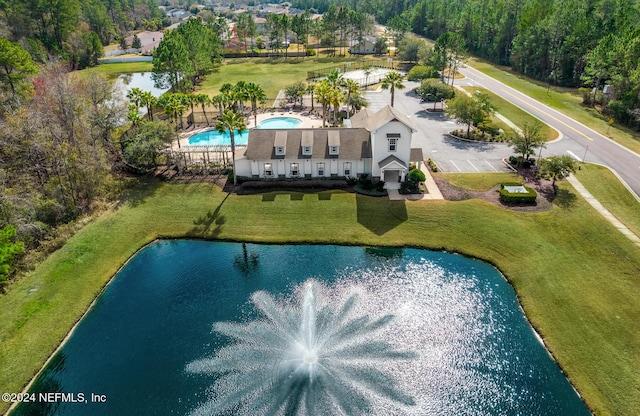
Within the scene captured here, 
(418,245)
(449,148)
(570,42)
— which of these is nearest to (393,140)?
(418,245)

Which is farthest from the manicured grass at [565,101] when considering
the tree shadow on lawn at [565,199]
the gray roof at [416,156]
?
the gray roof at [416,156]

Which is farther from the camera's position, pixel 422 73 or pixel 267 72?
pixel 267 72

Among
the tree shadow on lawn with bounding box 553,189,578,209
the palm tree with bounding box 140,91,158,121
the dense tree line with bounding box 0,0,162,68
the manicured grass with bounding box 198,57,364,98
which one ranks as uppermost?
the dense tree line with bounding box 0,0,162,68

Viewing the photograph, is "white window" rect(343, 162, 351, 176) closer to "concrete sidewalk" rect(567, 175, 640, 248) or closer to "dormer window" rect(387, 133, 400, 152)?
"dormer window" rect(387, 133, 400, 152)

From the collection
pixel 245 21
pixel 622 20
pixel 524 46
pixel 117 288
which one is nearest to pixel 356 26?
pixel 245 21

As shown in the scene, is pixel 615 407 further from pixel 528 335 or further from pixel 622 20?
pixel 622 20

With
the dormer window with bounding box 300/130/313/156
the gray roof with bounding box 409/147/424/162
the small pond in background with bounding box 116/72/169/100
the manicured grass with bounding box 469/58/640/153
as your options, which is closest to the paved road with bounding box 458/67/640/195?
the manicured grass with bounding box 469/58/640/153

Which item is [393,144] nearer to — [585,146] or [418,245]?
[418,245]
